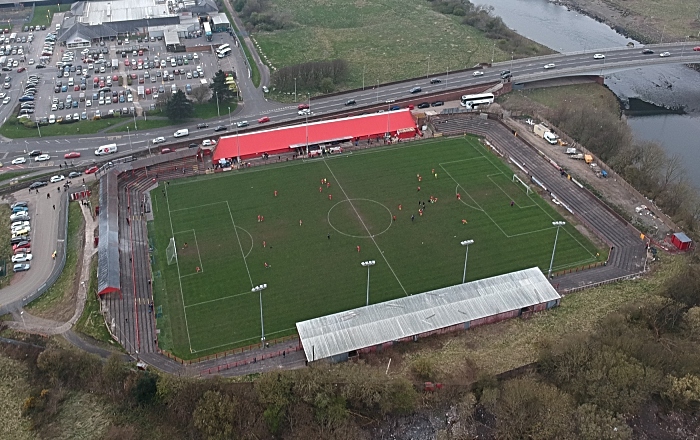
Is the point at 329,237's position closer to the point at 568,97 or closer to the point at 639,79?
the point at 568,97

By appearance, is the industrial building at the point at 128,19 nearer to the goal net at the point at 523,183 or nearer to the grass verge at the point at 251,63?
the grass verge at the point at 251,63

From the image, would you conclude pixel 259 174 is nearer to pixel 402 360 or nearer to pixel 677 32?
pixel 402 360

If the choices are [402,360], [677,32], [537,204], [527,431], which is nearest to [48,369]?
[402,360]

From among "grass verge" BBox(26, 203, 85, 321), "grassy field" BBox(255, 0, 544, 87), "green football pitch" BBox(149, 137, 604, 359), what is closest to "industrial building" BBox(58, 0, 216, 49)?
"grassy field" BBox(255, 0, 544, 87)

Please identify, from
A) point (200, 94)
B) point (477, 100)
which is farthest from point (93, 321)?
point (477, 100)

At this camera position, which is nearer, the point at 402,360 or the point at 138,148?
the point at 402,360

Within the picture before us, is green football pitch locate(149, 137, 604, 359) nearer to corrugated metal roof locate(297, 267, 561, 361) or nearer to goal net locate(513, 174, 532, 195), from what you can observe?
goal net locate(513, 174, 532, 195)
